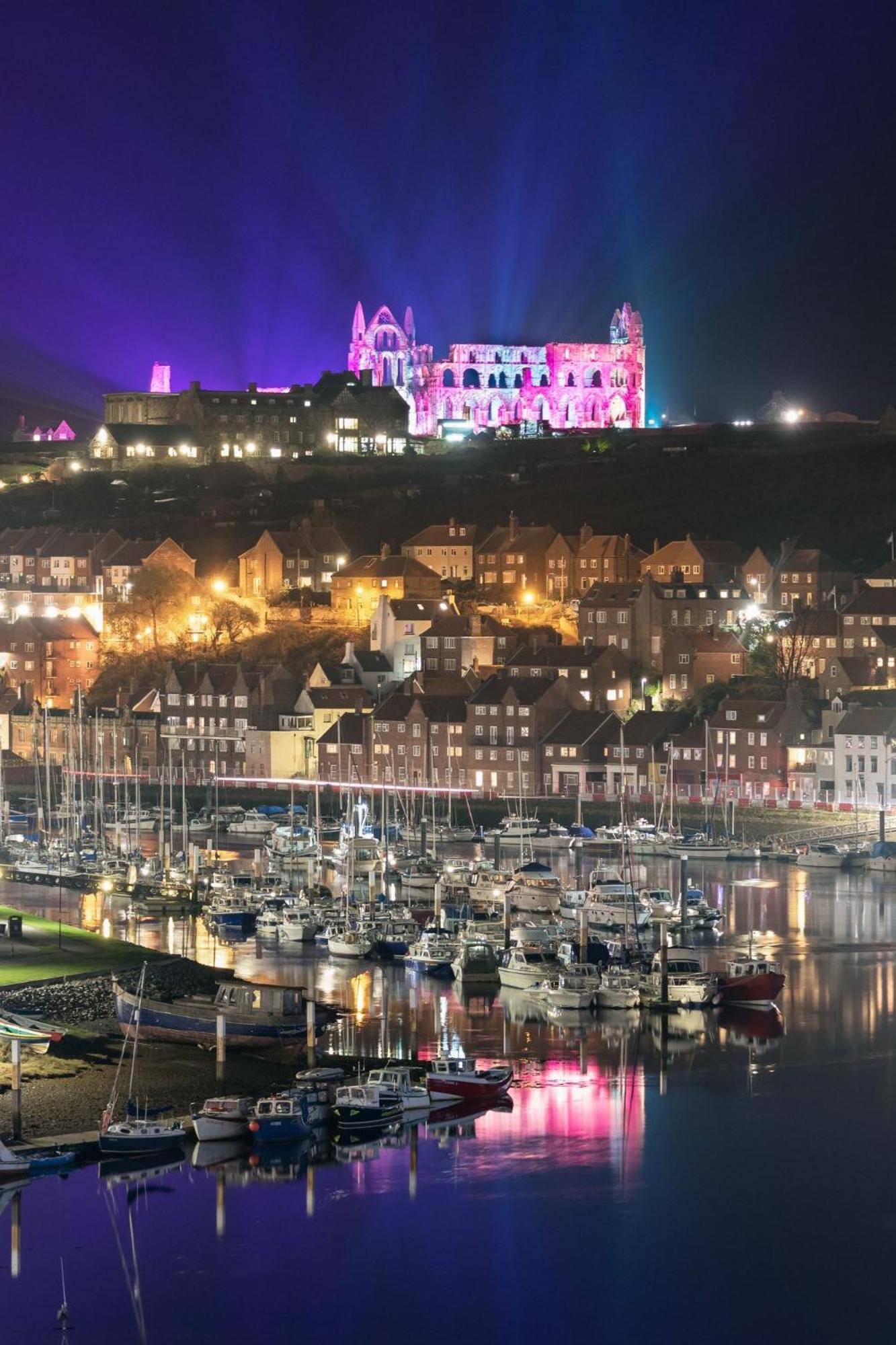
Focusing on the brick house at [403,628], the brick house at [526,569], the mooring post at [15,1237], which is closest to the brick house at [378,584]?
the brick house at [526,569]

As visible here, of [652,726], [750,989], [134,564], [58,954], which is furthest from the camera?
[134,564]

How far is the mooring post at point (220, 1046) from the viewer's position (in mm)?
26344

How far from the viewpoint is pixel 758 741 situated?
51.7 m

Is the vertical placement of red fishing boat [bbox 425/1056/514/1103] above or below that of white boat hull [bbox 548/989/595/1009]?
below

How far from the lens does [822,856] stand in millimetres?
44344

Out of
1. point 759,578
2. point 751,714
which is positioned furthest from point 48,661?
point 751,714

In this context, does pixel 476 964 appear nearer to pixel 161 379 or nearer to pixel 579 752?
pixel 579 752

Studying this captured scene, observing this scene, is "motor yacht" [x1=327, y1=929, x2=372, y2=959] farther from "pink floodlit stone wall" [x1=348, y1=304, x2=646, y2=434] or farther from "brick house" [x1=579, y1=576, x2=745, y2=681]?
"pink floodlit stone wall" [x1=348, y1=304, x2=646, y2=434]

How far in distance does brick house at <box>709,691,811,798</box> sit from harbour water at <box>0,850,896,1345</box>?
21346 mm

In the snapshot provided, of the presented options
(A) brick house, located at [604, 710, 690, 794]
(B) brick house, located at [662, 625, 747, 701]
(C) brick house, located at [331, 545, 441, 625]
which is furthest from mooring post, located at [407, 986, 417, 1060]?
(C) brick house, located at [331, 545, 441, 625]

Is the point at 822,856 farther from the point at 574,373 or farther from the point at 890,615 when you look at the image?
the point at 574,373

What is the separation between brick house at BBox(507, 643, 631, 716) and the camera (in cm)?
5812

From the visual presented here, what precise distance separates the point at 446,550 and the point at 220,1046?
156 ft

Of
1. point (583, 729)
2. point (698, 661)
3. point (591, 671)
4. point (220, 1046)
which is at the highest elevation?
point (698, 661)
